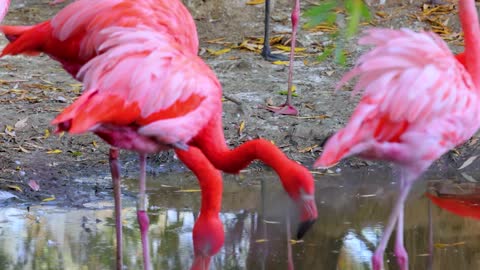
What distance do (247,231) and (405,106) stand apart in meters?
1.50

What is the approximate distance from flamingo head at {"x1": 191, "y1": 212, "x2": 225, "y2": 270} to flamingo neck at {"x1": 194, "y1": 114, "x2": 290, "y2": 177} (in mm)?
249

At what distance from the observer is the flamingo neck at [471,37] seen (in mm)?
4449

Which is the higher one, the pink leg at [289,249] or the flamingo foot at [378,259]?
the flamingo foot at [378,259]

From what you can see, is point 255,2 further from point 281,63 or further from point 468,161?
point 468,161

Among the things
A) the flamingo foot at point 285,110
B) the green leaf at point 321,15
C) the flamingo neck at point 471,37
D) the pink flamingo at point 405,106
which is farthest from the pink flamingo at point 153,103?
the flamingo foot at point 285,110

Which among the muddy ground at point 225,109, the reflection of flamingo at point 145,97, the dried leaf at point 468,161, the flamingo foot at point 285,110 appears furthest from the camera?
Result: the flamingo foot at point 285,110

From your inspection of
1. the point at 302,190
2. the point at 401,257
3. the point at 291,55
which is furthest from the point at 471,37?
the point at 291,55

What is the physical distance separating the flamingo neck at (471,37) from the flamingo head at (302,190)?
995 mm

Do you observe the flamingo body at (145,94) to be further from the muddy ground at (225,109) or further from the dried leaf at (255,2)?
the dried leaf at (255,2)

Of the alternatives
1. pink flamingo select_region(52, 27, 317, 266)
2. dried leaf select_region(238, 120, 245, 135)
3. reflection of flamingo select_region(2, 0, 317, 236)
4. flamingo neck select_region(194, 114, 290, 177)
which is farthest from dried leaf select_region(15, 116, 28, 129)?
flamingo neck select_region(194, 114, 290, 177)

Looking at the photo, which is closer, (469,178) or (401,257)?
(401,257)

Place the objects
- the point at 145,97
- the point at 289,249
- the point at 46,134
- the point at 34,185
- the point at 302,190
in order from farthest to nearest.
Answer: the point at 46,134 → the point at 34,185 → the point at 289,249 → the point at 145,97 → the point at 302,190

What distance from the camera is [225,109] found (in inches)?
272

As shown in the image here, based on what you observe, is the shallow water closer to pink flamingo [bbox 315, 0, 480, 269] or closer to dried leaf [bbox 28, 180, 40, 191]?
dried leaf [bbox 28, 180, 40, 191]
